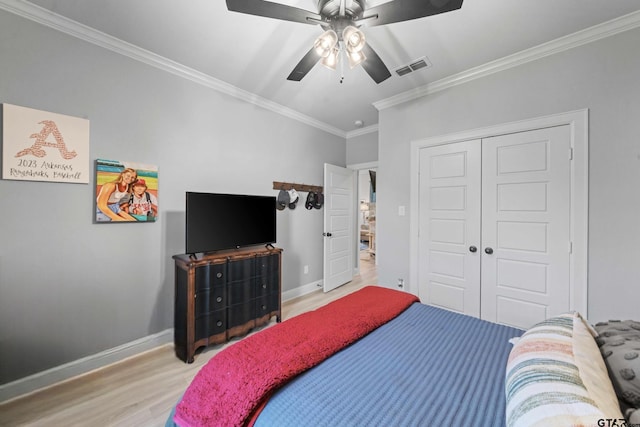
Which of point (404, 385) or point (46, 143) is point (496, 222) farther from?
point (46, 143)

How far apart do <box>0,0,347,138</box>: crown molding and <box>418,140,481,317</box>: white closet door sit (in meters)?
2.16

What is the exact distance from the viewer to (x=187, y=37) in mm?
2035

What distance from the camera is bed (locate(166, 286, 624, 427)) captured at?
0.68 meters

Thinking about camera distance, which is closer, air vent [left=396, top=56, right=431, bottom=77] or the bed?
the bed

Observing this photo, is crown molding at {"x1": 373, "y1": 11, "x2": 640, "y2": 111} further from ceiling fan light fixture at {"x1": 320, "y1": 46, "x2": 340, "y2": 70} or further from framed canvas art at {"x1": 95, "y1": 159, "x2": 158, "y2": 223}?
framed canvas art at {"x1": 95, "y1": 159, "x2": 158, "y2": 223}

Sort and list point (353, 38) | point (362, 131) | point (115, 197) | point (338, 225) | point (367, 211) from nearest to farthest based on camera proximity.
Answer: point (353, 38)
point (115, 197)
point (338, 225)
point (362, 131)
point (367, 211)

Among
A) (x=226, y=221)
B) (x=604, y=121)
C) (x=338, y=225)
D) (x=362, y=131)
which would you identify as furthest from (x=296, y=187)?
(x=604, y=121)

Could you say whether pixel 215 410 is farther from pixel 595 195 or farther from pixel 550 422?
pixel 595 195

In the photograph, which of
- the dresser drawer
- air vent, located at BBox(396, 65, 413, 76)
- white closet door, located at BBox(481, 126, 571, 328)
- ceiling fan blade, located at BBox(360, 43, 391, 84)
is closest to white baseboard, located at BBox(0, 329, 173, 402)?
the dresser drawer

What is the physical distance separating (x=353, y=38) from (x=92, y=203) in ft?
7.49

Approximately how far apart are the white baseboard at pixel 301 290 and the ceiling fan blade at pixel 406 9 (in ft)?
10.2

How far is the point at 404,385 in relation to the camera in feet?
3.20

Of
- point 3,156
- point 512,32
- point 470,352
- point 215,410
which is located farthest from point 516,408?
point 3,156

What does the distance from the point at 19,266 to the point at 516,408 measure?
2.79 metres
